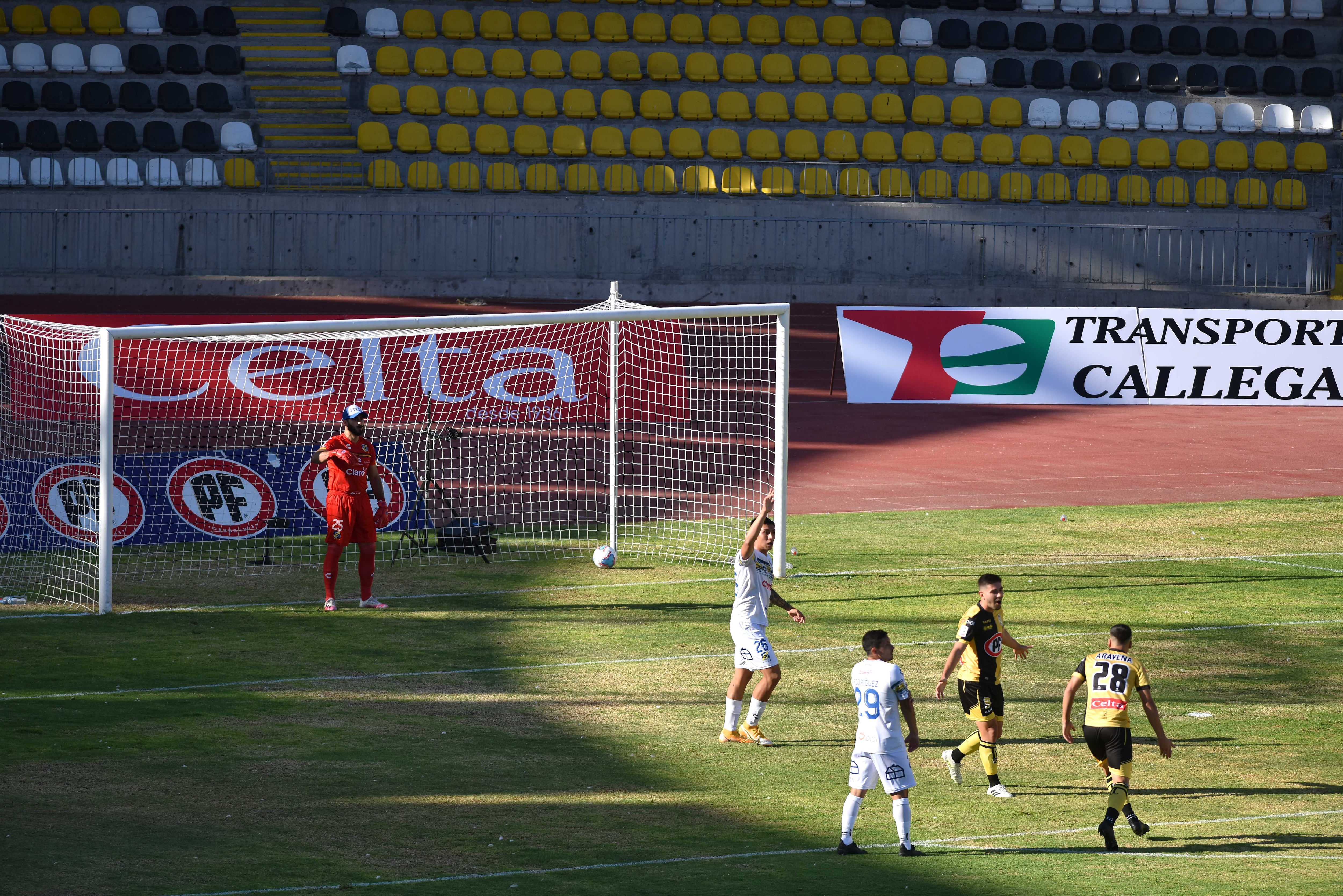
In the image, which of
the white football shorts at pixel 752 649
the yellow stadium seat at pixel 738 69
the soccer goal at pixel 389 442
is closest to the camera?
the white football shorts at pixel 752 649

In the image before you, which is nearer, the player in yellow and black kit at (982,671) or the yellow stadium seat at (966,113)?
the player in yellow and black kit at (982,671)

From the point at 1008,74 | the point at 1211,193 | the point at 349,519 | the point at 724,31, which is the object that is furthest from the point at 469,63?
the point at 349,519

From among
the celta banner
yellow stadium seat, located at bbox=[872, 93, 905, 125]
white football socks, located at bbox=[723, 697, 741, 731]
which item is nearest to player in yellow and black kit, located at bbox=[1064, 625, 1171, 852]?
white football socks, located at bbox=[723, 697, 741, 731]

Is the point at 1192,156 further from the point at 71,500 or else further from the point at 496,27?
the point at 71,500

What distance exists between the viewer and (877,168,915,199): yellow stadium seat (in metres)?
35.2

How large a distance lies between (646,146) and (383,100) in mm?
6210

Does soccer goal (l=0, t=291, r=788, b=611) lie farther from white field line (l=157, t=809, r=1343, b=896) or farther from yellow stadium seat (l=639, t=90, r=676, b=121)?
yellow stadium seat (l=639, t=90, r=676, b=121)

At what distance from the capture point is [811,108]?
3672 centimetres

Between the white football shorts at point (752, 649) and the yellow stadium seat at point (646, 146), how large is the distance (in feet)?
82.0

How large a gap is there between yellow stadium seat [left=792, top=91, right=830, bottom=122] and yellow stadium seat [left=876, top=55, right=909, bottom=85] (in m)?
1.72

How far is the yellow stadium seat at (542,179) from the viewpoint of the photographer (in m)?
34.7

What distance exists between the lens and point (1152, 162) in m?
36.5

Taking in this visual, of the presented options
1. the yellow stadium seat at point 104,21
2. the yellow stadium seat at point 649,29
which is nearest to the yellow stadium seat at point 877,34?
the yellow stadium seat at point 649,29

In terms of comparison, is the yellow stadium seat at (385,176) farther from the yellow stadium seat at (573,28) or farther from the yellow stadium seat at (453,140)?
the yellow stadium seat at (573,28)
